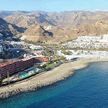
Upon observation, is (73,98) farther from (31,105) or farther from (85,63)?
(85,63)

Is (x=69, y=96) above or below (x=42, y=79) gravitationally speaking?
below

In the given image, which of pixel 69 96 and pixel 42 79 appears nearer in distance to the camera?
pixel 69 96

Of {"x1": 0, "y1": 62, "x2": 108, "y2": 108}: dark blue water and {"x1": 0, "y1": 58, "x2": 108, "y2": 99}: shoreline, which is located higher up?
{"x1": 0, "y1": 58, "x2": 108, "y2": 99}: shoreline

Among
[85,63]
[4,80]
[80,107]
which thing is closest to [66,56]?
[85,63]

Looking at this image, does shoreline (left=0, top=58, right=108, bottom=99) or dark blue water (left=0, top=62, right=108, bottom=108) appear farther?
shoreline (left=0, top=58, right=108, bottom=99)
